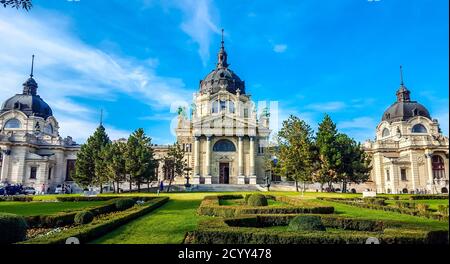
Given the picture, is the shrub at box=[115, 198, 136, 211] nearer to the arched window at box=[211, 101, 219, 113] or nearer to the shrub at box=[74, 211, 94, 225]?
the shrub at box=[74, 211, 94, 225]

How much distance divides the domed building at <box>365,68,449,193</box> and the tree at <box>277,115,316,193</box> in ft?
72.1

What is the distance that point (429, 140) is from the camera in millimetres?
55281

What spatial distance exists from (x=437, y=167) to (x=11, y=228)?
2440 inches

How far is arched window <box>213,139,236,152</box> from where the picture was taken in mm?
57500

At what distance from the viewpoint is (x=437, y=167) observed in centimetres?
5475

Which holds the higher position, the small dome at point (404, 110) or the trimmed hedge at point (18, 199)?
the small dome at point (404, 110)

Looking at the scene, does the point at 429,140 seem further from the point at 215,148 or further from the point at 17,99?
the point at 17,99

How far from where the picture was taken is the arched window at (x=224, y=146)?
5750cm

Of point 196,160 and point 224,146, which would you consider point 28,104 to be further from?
point 224,146

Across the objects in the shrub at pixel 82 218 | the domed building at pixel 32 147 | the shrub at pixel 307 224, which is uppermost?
the domed building at pixel 32 147

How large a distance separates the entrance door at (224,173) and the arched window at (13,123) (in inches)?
1502

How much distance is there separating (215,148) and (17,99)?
40.3 m

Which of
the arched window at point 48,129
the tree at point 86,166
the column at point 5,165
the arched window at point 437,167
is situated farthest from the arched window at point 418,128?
the column at point 5,165

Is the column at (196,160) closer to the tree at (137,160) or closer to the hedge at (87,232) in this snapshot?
the tree at (137,160)
